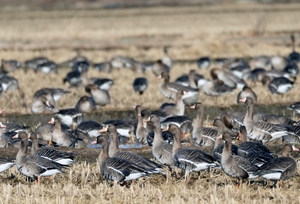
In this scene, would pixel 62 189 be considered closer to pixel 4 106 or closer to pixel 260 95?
pixel 4 106

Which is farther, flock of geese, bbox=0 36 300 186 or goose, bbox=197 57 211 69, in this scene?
goose, bbox=197 57 211 69

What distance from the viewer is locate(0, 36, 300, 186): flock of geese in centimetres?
1018

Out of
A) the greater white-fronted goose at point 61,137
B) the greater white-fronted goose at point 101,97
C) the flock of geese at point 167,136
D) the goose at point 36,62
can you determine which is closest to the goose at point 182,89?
the flock of geese at point 167,136

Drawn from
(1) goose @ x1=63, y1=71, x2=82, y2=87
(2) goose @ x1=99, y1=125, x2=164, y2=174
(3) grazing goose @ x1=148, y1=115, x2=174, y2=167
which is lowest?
(1) goose @ x1=63, y1=71, x2=82, y2=87

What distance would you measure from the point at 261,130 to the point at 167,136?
1841 millimetres

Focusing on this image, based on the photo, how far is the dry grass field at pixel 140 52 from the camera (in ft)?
31.1

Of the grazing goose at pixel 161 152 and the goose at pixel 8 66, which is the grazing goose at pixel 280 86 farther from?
the goose at pixel 8 66

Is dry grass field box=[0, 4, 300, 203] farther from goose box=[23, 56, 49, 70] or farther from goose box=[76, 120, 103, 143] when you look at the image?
goose box=[76, 120, 103, 143]

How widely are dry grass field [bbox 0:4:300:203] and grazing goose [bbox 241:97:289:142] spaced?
245 centimetres

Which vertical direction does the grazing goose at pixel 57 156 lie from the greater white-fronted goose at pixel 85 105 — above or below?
above

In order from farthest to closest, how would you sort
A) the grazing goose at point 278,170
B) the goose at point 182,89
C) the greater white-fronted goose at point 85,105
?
1. the goose at point 182,89
2. the greater white-fronted goose at point 85,105
3. the grazing goose at point 278,170

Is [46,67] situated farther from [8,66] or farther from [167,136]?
[167,136]

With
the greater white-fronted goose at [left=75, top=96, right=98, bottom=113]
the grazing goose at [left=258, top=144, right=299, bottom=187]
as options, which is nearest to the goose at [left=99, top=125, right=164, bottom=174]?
the grazing goose at [left=258, top=144, right=299, bottom=187]

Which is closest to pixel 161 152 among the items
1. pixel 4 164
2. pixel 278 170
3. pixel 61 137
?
pixel 278 170
